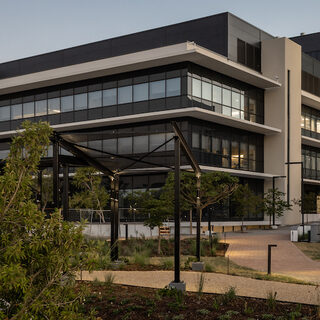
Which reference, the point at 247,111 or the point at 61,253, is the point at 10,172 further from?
the point at 247,111

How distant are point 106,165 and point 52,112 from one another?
112 ft

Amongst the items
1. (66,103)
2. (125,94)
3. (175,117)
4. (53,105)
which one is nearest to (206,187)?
(175,117)

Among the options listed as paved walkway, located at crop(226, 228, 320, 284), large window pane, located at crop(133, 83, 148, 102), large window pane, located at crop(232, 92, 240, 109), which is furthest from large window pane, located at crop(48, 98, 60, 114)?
paved walkway, located at crop(226, 228, 320, 284)

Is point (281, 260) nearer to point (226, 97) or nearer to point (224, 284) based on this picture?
point (224, 284)

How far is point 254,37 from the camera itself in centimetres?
4966

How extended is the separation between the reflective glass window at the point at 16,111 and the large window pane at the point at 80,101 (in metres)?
7.51

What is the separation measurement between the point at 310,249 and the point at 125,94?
23.5m

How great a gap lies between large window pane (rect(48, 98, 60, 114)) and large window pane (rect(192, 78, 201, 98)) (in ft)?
46.9

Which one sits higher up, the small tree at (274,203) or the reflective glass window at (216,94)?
the reflective glass window at (216,94)

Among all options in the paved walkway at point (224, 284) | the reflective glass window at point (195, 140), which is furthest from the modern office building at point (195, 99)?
the paved walkway at point (224, 284)

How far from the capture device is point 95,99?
4575 centimetres

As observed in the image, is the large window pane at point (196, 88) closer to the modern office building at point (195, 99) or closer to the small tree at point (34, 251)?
the modern office building at point (195, 99)

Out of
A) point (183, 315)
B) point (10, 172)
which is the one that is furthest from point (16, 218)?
point (183, 315)

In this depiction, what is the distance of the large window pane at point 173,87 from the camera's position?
4103 cm
